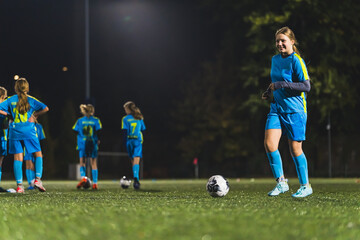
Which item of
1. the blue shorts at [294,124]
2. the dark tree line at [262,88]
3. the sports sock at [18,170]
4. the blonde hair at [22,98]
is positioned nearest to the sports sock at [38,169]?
the sports sock at [18,170]

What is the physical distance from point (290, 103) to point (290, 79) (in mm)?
344

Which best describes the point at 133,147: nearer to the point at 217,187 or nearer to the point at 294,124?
the point at 217,187

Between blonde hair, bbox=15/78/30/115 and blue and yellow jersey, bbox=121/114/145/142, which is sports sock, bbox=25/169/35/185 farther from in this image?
blonde hair, bbox=15/78/30/115

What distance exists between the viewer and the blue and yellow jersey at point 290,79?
8047 millimetres

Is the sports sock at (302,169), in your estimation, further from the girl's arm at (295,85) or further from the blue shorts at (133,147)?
the blue shorts at (133,147)

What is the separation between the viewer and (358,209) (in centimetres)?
624

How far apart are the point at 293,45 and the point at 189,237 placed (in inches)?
191

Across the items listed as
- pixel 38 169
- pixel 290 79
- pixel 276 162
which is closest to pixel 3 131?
pixel 38 169

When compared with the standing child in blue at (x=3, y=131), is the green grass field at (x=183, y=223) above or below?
below

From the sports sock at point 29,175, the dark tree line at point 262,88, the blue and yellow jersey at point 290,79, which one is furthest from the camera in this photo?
the dark tree line at point 262,88

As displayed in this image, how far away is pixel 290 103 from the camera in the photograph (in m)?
8.05

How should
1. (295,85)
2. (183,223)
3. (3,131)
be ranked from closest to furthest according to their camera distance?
(183,223) → (295,85) → (3,131)

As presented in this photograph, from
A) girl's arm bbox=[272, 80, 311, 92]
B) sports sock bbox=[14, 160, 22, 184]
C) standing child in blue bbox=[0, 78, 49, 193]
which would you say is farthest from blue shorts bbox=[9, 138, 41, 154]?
girl's arm bbox=[272, 80, 311, 92]

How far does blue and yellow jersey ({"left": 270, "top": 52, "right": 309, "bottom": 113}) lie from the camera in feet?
26.4
